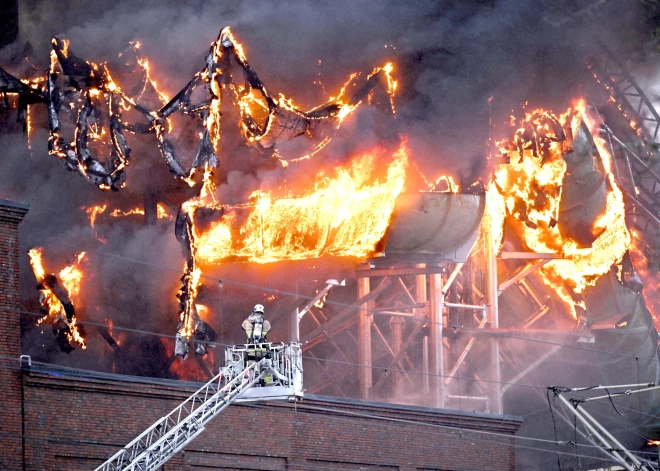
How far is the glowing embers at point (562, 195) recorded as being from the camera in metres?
34.8

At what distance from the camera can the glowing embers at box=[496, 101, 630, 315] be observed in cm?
3475

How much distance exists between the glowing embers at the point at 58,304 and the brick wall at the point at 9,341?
492cm

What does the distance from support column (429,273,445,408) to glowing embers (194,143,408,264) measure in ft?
7.73

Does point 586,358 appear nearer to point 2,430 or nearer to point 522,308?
point 522,308

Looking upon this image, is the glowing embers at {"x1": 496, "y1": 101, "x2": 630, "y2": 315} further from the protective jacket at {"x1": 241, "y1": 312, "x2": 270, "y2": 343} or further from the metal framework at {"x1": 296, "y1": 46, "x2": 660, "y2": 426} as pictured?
the protective jacket at {"x1": 241, "y1": 312, "x2": 270, "y2": 343}

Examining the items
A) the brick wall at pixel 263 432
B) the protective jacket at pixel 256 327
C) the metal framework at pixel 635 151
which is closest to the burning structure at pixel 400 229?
the metal framework at pixel 635 151

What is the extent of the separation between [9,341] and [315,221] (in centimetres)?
867

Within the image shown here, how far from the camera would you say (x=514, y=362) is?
36.3 meters

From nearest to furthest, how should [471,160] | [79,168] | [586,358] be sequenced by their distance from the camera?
[79,168] → [471,160] → [586,358]

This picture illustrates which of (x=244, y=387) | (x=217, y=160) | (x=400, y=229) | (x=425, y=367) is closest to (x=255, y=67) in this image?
(x=217, y=160)

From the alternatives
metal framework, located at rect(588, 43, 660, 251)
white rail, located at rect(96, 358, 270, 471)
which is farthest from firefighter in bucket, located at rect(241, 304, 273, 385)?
metal framework, located at rect(588, 43, 660, 251)

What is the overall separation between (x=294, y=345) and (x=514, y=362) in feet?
48.9

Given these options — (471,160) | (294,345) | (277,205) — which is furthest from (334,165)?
(294,345)

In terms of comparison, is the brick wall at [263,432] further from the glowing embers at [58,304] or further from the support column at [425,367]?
the glowing embers at [58,304]
